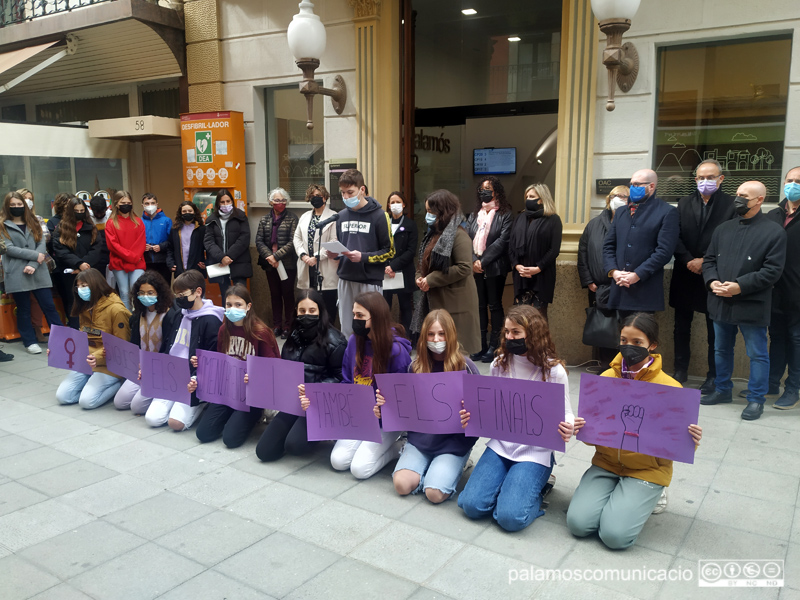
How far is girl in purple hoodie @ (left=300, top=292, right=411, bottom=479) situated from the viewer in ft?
15.8

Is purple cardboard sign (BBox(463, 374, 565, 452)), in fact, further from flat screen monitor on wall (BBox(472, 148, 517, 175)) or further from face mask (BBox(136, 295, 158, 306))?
flat screen monitor on wall (BBox(472, 148, 517, 175))

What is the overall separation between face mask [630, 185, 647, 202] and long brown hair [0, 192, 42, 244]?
701 centimetres

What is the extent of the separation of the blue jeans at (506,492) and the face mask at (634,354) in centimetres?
83

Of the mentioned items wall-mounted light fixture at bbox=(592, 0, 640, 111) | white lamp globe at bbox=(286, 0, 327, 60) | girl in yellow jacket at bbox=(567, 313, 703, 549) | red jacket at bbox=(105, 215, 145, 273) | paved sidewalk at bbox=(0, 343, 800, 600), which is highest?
white lamp globe at bbox=(286, 0, 327, 60)

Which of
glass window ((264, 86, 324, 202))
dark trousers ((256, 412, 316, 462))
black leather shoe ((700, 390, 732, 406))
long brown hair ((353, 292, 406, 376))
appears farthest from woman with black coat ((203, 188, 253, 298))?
black leather shoe ((700, 390, 732, 406))

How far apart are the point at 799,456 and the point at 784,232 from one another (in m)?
1.84

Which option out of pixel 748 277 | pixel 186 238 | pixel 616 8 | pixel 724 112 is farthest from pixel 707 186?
pixel 186 238

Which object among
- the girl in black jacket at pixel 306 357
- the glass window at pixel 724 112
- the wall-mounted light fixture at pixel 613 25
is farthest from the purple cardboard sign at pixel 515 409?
the glass window at pixel 724 112

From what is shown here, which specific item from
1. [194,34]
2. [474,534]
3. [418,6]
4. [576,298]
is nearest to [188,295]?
[474,534]

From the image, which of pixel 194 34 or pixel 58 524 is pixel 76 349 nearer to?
pixel 58 524

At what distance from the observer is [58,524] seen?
418 centimetres

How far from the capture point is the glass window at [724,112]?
682cm

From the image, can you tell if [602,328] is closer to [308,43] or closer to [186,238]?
[308,43]

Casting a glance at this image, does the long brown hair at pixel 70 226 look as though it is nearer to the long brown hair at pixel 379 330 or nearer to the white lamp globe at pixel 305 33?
the white lamp globe at pixel 305 33
